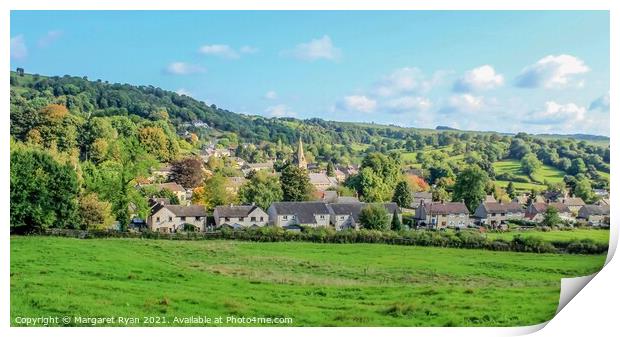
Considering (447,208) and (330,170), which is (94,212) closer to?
(330,170)

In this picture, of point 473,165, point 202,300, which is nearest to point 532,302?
point 473,165

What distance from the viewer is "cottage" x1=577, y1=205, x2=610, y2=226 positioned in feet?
35.3

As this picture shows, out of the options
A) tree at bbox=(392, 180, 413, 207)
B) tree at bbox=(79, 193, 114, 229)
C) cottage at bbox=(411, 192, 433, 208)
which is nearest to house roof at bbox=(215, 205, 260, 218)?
tree at bbox=(79, 193, 114, 229)

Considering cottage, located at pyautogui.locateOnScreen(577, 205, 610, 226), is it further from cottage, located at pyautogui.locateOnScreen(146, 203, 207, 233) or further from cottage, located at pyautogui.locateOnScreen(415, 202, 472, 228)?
cottage, located at pyautogui.locateOnScreen(146, 203, 207, 233)

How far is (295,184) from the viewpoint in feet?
38.6

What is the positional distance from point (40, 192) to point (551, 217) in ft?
27.1

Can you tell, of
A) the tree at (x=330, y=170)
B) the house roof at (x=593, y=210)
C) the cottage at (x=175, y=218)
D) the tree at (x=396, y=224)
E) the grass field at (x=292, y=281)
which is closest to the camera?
the grass field at (x=292, y=281)

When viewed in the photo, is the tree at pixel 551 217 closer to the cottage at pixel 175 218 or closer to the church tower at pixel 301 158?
the church tower at pixel 301 158

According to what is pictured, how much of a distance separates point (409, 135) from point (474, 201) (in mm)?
1563

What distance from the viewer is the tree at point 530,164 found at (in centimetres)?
1198

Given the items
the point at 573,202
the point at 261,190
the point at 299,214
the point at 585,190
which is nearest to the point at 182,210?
the point at 261,190

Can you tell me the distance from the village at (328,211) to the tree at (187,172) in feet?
0.33

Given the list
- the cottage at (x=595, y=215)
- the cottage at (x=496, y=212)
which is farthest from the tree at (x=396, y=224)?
the cottage at (x=595, y=215)

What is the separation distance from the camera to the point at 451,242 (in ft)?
37.8
